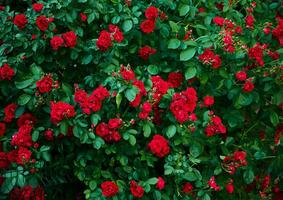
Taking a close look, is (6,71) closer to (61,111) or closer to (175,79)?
(61,111)

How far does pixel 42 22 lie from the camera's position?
2584mm

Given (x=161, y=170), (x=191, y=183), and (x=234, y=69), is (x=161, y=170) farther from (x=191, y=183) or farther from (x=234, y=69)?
(x=234, y=69)

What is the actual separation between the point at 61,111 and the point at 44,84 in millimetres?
165

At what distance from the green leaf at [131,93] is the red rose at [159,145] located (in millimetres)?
265

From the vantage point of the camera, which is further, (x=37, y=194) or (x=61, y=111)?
(x=37, y=194)

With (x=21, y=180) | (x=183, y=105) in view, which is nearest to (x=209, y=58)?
(x=183, y=105)

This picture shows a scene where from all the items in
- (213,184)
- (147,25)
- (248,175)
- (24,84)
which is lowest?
(248,175)

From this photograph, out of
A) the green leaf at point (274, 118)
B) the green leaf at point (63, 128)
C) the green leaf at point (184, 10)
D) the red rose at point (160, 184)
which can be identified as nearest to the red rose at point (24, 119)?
the green leaf at point (63, 128)

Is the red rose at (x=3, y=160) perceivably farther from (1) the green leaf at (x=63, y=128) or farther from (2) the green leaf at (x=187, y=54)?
(2) the green leaf at (x=187, y=54)

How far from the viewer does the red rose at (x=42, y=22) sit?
8.46 ft

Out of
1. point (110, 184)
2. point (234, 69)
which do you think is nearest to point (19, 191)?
point (110, 184)

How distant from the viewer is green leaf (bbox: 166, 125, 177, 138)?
2.51m

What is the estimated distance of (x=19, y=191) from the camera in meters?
2.62

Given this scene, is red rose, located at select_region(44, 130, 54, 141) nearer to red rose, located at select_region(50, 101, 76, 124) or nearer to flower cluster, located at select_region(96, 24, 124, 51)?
red rose, located at select_region(50, 101, 76, 124)
